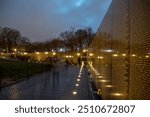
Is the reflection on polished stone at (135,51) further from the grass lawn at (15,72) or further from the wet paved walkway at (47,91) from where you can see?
the grass lawn at (15,72)

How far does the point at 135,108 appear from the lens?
148 inches

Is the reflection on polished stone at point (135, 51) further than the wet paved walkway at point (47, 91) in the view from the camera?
No

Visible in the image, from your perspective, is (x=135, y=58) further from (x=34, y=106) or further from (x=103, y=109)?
(x=34, y=106)

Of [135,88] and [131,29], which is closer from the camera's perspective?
[135,88]

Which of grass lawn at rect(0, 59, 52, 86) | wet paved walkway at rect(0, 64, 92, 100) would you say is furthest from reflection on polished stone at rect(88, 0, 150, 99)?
grass lawn at rect(0, 59, 52, 86)

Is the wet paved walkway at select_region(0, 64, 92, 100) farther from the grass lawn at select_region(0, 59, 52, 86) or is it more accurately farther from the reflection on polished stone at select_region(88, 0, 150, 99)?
the reflection on polished stone at select_region(88, 0, 150, 99)

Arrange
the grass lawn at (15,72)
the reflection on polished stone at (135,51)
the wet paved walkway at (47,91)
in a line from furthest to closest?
the grass lawn at (15,72)
the wet paved walkway at (47,91)
the reflection on polished stone at (135,51)

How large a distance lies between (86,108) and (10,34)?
95.7 m

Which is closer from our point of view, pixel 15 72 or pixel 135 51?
pixel 135 51

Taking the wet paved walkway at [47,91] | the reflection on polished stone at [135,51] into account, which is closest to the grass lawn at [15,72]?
the wet paved walkway at [47,91]

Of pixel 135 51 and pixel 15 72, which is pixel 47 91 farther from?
pixel 15 72

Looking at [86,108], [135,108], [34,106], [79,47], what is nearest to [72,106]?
[86,108]

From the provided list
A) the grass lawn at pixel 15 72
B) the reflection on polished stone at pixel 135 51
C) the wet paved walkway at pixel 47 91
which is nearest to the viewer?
the reflection on polished stone at pixel 135 51

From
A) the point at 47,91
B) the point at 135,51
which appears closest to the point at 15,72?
the point at 47,91
